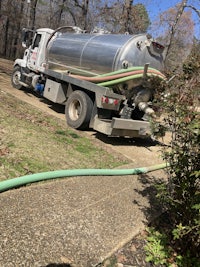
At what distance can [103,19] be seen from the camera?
22.9m

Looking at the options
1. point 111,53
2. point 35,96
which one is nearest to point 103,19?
point 35,96

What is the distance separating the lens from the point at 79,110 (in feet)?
25.8

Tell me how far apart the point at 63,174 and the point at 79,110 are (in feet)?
12.1

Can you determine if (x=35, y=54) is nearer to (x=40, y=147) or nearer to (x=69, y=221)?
(x=40, y=147)

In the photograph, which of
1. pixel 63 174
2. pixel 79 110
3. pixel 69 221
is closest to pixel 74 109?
pixel 79 110

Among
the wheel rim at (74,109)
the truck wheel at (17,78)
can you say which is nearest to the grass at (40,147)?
the wheel rim at (74,109)

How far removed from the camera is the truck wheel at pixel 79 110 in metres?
7.55

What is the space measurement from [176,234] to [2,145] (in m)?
3.37

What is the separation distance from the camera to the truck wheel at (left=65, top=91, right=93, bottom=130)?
7.55 meters

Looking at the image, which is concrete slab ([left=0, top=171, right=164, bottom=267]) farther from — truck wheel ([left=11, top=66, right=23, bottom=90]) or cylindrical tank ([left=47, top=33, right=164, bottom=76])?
truck wheel ([left=11, top=66, right=23, bottom=90])

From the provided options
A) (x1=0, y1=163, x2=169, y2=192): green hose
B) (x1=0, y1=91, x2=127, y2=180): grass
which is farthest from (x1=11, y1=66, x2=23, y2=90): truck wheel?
(x1=0, y1=163, x2=169, y2=192): green hose

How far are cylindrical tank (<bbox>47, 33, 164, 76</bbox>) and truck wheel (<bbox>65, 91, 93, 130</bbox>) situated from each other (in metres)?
0.74

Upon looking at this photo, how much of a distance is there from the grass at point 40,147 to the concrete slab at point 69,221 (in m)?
0.57

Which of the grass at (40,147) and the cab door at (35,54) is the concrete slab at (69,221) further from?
the cab door at (35,54)
